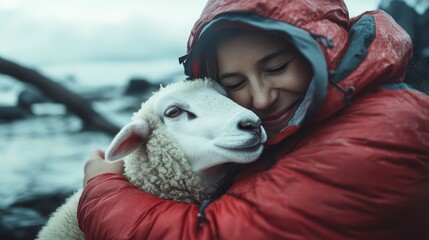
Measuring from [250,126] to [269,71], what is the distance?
198 mm

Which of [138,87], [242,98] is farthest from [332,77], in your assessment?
[138,87]

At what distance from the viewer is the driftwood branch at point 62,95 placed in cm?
234

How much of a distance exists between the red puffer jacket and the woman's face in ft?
0.39

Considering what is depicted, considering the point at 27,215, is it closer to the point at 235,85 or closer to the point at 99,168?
the point at 99,168

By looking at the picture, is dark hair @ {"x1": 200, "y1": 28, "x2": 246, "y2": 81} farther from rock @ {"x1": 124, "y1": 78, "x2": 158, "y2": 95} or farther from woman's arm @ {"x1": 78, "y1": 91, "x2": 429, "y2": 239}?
rock @ {"x1": 124, "y1": 78, "x2": 158, "y2": 95}

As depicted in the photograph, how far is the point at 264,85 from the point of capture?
1.17 metres

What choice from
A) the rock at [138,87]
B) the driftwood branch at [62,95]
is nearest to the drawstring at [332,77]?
the driftwood branch at [62,95]

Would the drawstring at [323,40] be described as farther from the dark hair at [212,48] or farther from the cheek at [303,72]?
the dark hair at [212,48]

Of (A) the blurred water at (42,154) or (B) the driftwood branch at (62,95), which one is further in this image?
(A) the blurred water at (42,154)

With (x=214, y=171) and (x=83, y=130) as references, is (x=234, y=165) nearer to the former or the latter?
(x=214, y=171)

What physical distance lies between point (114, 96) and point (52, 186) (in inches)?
51.4

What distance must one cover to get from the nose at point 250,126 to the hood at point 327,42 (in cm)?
6

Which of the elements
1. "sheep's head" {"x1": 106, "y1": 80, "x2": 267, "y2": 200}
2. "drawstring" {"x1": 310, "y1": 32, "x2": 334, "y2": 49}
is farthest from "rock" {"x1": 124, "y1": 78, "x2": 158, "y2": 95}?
"drawstring" {"x1": 310, "y1": 32, "x2": 334, "y2": 49}

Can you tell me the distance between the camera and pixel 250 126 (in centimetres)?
109
